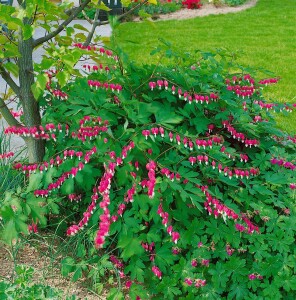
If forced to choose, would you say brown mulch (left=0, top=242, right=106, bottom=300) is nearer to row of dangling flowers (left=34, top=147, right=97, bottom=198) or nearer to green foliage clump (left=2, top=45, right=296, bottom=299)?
green foliage clump (left=2, top=45, right=296, bottom=299)

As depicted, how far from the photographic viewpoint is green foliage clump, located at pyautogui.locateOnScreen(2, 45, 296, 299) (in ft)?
9.89

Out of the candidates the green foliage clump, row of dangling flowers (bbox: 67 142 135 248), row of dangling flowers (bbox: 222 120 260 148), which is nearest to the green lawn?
row of dangling flowers (bbox: 222 120 260 148)

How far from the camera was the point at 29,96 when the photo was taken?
357 cm

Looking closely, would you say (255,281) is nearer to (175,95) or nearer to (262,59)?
(175,95)

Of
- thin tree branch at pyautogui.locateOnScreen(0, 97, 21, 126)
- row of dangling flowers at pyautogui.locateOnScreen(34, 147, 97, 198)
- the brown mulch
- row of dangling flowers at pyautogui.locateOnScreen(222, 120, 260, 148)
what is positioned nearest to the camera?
row of dangling flowers at pyautogui.locateOnScreen(34, 147, 97, 198)

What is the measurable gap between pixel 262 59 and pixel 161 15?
209 inches

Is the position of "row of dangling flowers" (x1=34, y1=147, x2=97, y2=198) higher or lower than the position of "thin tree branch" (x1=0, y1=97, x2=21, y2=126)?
lower

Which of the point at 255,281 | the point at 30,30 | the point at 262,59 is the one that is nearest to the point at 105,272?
the point at 255,281

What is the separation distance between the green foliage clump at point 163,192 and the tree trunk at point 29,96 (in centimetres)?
9

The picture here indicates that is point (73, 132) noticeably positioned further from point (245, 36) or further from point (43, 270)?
point (245, 36)

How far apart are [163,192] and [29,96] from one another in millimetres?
1073

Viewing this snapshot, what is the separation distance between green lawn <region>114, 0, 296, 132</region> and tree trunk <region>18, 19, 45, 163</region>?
413cm

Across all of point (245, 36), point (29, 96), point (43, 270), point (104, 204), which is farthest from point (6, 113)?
point (245, 36)

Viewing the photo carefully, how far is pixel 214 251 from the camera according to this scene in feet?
10.4
